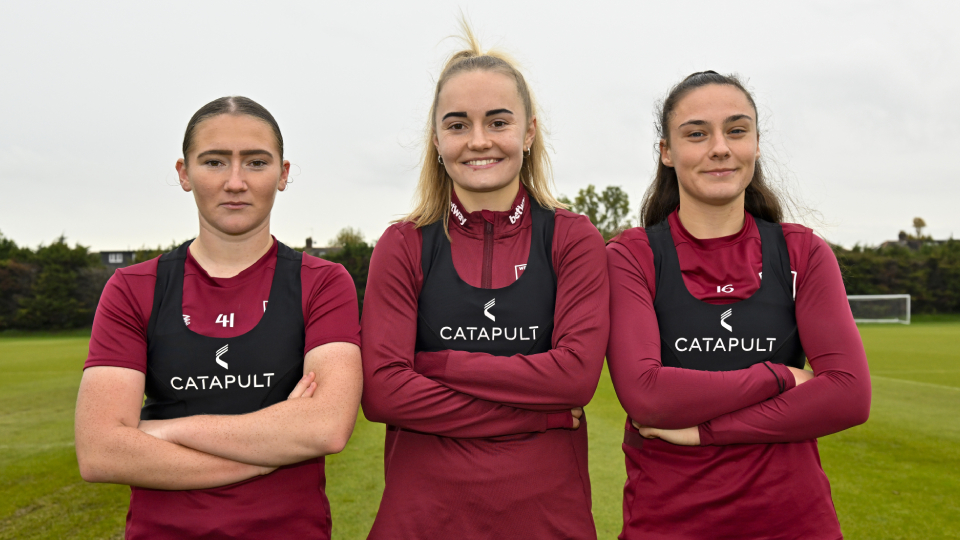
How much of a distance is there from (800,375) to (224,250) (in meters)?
2.25

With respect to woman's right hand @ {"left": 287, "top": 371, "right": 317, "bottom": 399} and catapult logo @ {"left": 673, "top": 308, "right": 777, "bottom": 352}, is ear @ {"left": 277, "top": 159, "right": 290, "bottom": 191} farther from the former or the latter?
catapult logo @ {"left": 673, "top": 308, "right": 777, "bottom": 352}

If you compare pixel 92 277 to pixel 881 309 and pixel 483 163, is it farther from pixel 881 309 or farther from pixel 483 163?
pixel 881 309

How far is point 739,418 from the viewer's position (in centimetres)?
222

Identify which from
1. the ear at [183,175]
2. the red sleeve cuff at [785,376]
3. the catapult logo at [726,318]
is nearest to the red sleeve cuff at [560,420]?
the catapult logo at [726,318]

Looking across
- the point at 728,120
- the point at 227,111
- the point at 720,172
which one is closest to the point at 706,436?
the point at 720,172

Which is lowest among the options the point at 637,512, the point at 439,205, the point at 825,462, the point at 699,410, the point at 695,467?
the point at 825,462

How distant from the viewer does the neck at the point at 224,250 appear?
236 cm

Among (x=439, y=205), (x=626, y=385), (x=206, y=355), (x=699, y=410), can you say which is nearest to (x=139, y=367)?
(x=206, y=355)

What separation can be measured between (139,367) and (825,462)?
5806 millimetres

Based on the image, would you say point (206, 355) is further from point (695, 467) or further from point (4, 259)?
point (4, 259)

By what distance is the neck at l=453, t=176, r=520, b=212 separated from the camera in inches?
99.0

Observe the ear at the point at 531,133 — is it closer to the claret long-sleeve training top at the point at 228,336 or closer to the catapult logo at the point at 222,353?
the claret long-sleeve training top at the point at 228,336

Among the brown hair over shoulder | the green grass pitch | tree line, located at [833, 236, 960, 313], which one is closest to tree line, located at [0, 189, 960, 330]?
tree line, located at [833, 236, 960, 313]

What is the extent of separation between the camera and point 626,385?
91.2 inches
